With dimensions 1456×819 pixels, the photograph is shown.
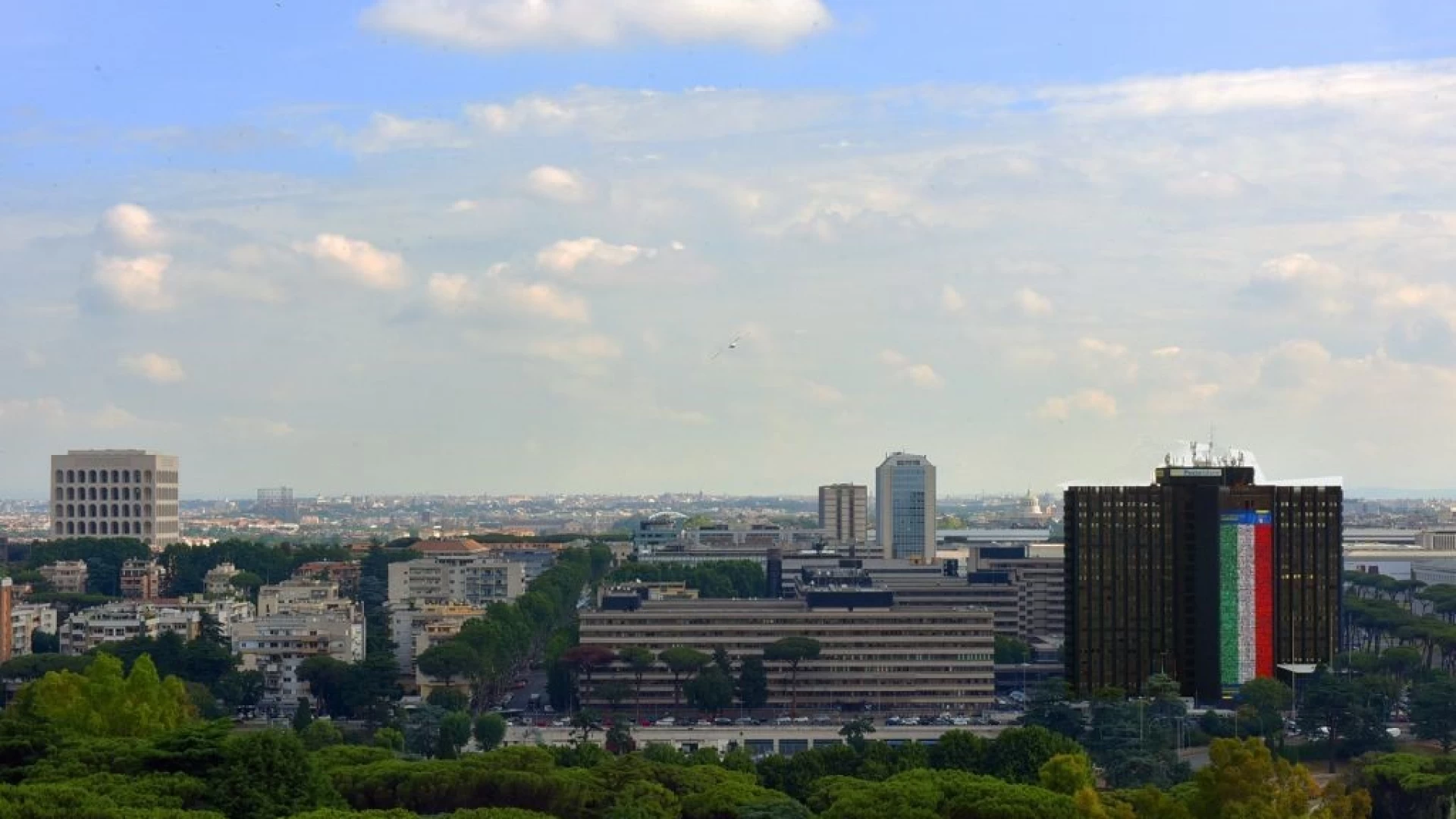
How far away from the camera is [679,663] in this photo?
274ft

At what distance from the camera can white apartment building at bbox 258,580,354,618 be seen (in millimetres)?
99963

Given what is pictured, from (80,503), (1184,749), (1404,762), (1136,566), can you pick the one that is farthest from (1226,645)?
(80,503)

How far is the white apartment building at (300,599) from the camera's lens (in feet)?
328

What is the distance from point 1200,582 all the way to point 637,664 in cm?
2060

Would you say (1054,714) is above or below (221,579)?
below

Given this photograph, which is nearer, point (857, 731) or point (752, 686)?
point (857, 731)

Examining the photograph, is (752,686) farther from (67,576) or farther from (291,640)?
(67,576)

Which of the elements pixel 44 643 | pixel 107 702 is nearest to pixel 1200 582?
pixel 107 702

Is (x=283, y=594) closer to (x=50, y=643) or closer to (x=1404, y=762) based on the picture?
(x=50, y=643)

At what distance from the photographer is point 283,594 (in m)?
108

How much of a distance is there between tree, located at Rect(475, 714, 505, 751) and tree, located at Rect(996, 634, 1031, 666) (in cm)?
3158

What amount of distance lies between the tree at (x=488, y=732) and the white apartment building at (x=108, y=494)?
85.9m

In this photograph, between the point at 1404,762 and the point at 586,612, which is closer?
the point at 1404,762

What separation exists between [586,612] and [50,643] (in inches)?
978
